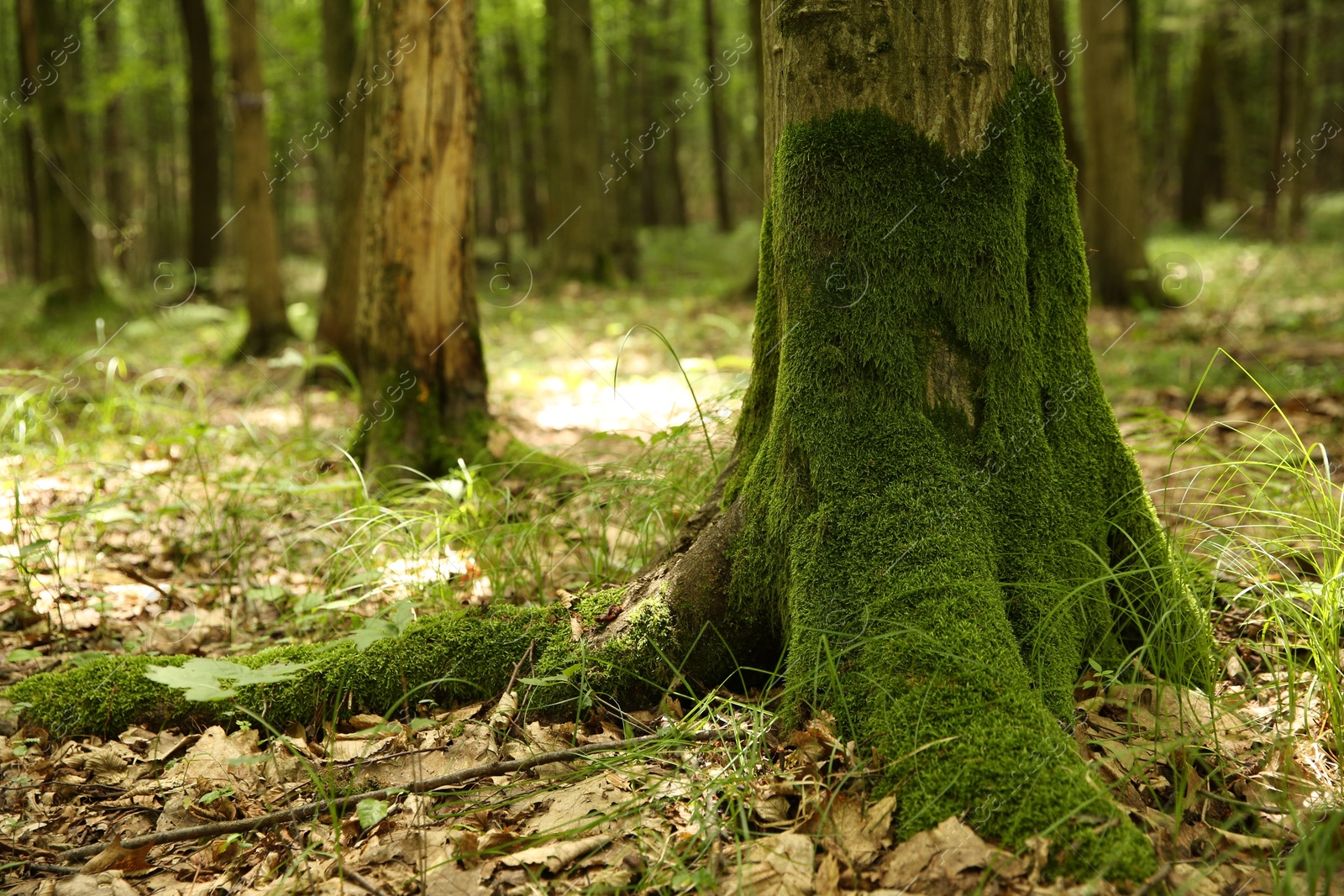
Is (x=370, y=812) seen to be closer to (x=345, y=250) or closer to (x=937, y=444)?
(x=937, y=444)

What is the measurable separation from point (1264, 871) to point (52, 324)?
1302 centimetres

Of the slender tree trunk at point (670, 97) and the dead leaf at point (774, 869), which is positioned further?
the slender tree trunk at point (670, 97)

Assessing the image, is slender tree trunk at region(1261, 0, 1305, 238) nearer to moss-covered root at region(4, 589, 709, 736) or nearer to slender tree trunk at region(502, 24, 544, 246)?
moss-covered root at region(4, 589, 709, 736)

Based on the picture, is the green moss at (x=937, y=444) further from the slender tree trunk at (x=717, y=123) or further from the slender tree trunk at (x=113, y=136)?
the slender tree trunk at (x=113, y=136)

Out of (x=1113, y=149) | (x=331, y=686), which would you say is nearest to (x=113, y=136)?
(x=1113, y=149)

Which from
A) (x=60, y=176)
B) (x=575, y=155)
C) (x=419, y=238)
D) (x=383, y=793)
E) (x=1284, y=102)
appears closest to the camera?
(x=383, y=793)

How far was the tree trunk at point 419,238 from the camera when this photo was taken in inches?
167

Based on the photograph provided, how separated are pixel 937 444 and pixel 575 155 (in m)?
12.3

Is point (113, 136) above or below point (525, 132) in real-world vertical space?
above

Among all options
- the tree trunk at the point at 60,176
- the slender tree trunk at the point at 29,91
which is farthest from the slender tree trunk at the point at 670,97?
the tree trunk at the point at 60,176

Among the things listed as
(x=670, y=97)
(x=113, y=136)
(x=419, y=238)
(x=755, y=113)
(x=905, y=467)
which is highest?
(x=670, y=97)

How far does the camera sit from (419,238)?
429 centimetres

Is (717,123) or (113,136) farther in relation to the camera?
(717,123)

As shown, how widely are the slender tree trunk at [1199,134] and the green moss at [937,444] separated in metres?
17.4
